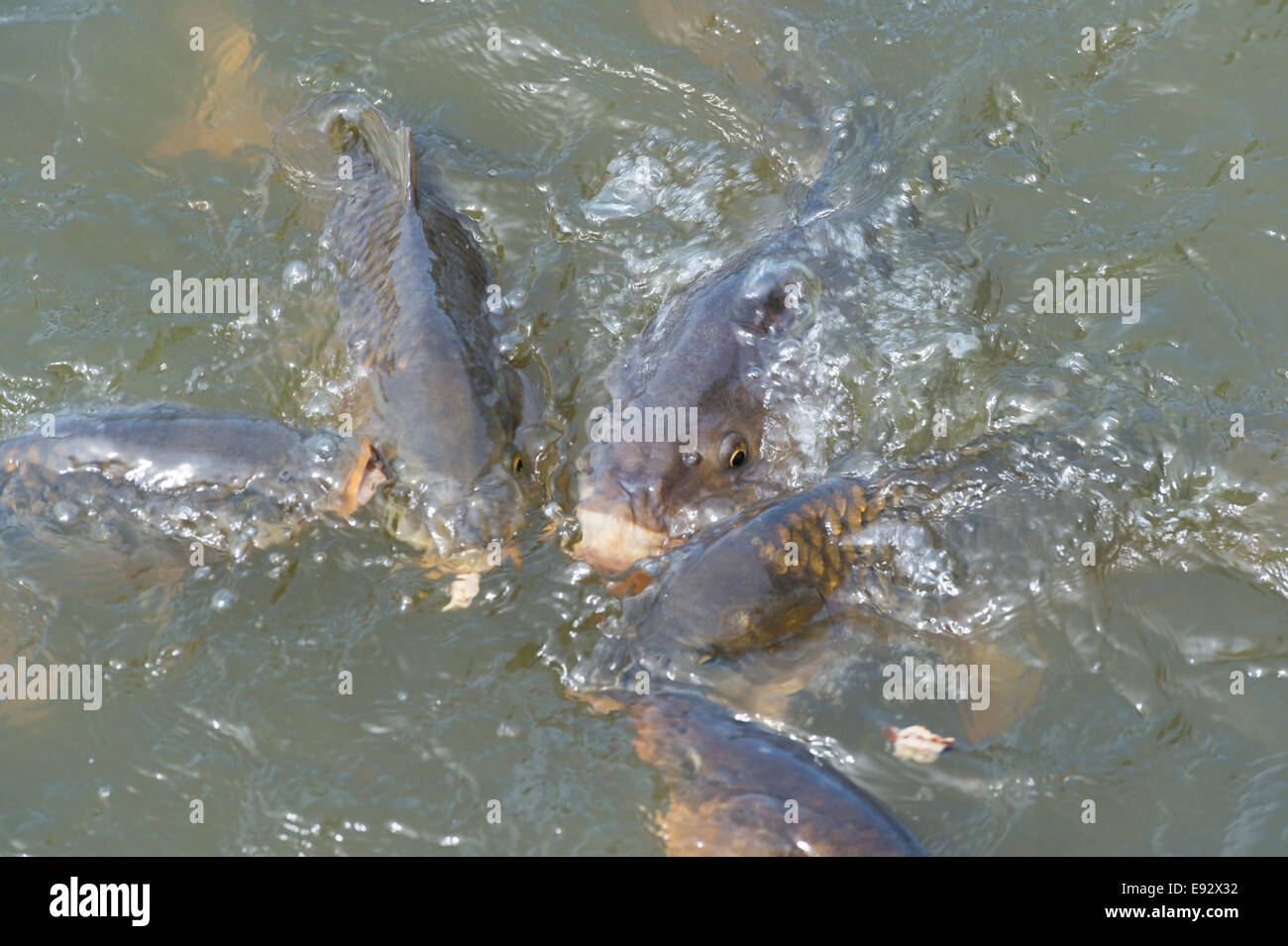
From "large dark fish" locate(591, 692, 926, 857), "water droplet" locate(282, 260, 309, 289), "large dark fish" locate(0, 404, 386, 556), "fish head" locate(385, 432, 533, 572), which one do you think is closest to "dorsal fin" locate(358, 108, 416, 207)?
"water droplet" locate(282, 260, 309, 289)

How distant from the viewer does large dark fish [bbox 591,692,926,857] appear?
3.40 meters

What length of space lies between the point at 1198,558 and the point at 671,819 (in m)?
2.61

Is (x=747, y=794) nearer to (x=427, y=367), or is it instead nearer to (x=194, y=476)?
(x=427, y=367)

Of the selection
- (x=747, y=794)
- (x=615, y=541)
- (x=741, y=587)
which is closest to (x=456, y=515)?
(x=615, y=541)

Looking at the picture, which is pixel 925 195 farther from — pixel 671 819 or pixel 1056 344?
pixel 671 819

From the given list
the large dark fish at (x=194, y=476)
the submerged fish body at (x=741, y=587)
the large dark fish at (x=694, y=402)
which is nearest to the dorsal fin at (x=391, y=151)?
the large dark fish at (x=694, y=402)

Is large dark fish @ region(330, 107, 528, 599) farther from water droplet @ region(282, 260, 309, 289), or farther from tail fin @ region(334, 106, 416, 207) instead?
water droplet @ region(282, 260, 309, 289)

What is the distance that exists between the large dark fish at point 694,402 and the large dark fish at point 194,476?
3.23 ft

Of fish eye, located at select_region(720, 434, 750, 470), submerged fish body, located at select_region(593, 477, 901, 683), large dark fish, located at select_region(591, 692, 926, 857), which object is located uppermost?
fish eye, located at select_region(720, 434, 750, 470)

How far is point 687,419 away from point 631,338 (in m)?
0.96

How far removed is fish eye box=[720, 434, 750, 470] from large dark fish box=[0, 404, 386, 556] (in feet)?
4.80

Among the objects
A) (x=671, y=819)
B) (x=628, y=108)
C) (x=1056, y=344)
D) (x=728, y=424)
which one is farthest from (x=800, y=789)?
(x=628, y=108)

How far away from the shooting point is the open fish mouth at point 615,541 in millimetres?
4379

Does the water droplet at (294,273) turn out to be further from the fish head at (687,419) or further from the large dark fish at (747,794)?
the large dark fish at (747,794)
